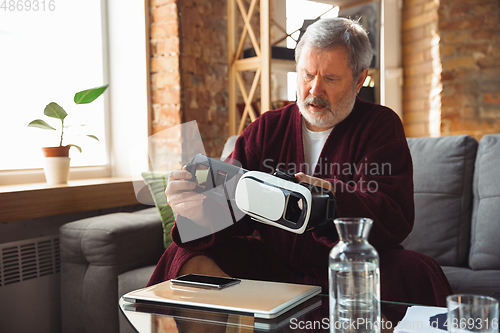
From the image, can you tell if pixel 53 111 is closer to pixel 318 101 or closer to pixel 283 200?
pixel 318 101

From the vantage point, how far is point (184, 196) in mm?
1054

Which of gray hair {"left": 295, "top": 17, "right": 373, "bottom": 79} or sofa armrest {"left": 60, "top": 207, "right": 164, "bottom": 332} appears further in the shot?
sofa armrest {"left": 60, "top": 207, "right": 164, "bottom": 332}

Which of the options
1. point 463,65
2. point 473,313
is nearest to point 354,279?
point 473,313

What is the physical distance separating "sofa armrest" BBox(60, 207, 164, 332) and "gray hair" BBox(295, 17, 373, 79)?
2.78 feet

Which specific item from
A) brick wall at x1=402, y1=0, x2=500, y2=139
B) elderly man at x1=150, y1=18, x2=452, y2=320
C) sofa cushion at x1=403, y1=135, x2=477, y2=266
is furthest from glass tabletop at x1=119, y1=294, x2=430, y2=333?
brick wall at x1=402, y1=0, x2=500, y2=139

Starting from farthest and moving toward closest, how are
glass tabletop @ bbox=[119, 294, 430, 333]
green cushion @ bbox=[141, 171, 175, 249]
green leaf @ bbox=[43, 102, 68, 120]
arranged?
green leaf @ bbox=[43, 102, 68, 120], green cushion @ bbox=[141, 171, 175, 249], glass tabletop @ bbox=[119, 294, 430, 333]

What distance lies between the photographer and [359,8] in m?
2.75

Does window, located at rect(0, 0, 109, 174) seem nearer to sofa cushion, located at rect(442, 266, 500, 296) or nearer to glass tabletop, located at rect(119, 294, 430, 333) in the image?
glass tabletop, located at rect(119, 294, 430, 333)

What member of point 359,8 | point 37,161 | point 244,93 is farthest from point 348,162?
point 359,8

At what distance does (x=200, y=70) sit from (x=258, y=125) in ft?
3.19

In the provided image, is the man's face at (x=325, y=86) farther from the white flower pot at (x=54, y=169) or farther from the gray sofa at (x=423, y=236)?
the white flower pot at (x=54, y=169)

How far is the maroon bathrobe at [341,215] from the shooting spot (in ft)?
3.42

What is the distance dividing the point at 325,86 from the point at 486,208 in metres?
0.68

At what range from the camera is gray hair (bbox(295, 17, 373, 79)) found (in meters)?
1.23
